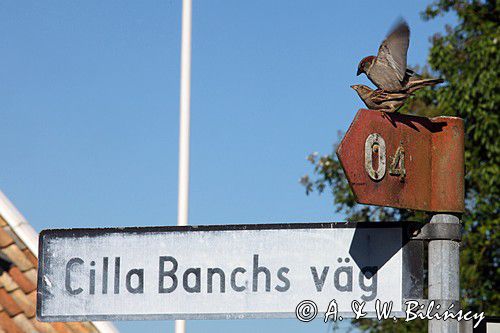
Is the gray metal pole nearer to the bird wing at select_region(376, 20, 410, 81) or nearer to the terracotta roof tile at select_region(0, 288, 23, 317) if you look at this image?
the bird wing at select_region(376, 20, 410, 81)

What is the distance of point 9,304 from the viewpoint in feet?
22.1

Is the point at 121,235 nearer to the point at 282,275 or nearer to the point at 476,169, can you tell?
the point at 282,275

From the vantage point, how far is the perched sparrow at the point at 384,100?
10.1 ft

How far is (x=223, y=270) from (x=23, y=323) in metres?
3.48

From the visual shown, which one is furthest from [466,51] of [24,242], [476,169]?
[24,242]

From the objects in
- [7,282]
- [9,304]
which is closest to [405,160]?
[9,304]

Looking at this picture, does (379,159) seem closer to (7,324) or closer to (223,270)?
(223,270)

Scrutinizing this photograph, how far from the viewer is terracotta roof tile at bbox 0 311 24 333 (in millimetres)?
6543

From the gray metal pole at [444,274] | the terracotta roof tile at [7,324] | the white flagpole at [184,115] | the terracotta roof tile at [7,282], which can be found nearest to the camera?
the gray metal pole at [444,274]

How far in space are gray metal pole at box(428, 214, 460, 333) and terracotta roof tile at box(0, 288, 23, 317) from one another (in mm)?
4285

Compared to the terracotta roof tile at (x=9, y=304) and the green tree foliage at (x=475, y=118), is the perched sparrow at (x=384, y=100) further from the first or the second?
the green tree foliage at (x=475, y=118)

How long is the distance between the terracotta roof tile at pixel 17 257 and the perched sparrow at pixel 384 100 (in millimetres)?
4549

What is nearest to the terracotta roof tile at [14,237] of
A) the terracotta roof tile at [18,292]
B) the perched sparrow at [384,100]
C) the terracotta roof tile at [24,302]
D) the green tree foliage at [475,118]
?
the terracotta roof tile at [18,292]

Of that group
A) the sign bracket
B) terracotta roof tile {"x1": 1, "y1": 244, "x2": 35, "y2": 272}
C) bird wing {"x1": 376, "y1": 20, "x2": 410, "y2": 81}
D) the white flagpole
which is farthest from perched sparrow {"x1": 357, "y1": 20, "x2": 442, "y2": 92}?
the white flagpole
